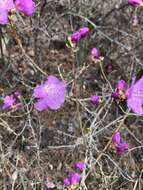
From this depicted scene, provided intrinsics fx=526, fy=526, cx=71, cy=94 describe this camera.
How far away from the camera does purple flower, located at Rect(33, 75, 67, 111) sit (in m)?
2.07

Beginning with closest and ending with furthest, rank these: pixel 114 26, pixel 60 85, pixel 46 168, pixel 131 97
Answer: pixel 131 97
pixel 60 85
pixel 46 168
pixel 114 26

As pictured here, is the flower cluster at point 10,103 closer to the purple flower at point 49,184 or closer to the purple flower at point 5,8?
the purple flower at point 49,184

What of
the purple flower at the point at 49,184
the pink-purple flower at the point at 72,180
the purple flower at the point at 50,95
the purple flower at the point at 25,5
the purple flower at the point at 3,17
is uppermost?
the purple flower at the point at 25,5

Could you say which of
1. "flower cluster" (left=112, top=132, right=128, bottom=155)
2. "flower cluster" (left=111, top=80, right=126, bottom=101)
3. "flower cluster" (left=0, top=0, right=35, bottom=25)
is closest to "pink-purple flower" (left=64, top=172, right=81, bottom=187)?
"flower cluster" (left=112, top=132, right=128, bottom=155)

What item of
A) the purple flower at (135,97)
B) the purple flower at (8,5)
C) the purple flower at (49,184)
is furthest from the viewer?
the purple flower at (49,184)

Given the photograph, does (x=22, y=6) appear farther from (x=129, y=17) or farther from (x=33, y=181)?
(x=129, y=17)

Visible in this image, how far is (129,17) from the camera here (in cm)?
320

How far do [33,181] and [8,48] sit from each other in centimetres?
87

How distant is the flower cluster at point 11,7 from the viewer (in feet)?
6.20

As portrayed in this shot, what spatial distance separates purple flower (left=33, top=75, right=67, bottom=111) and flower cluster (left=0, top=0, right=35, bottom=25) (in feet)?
0.99

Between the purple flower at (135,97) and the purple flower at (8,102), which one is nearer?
the purple flower at (135,97)

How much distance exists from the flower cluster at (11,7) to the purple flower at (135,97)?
1.64 feet

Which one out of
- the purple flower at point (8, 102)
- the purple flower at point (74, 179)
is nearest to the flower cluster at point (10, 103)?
the purple flower at point (8, 102)

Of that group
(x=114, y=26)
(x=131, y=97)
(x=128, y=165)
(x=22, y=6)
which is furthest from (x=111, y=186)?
(x=114, y=26)
